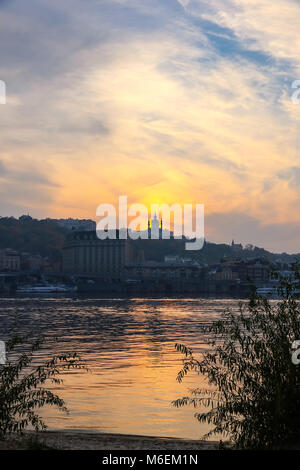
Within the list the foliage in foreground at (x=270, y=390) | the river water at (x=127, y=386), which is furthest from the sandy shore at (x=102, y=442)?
the foliage in foreground at (x=270, y=390)

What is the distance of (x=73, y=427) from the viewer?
61.2 feet

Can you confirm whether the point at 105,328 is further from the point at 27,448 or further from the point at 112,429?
the point at 27,448

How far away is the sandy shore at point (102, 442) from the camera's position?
14375mm

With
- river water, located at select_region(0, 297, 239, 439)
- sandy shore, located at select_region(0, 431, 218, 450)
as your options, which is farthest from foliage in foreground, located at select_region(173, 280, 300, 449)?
river water, located at select_region(0, 297, 239, 439)

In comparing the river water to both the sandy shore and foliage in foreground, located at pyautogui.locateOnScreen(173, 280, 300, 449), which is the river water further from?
foliage in foreground, located at pyautogui.locateOnScreen(173, 280, 300, 449)

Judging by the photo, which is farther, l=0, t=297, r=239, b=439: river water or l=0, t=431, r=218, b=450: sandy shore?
l=0, t=297, r=239, b=439: river water

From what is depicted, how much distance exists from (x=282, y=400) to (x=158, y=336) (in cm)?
4025

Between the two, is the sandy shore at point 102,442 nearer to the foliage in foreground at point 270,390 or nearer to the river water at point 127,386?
the river water at point 127,386

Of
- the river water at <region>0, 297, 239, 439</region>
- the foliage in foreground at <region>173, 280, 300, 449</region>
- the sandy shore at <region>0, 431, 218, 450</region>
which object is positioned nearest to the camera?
the foliage in foreground at <region>173, 280, 300, 449</region>

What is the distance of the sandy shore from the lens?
14375mm

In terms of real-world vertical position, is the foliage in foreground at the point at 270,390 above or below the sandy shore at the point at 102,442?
above

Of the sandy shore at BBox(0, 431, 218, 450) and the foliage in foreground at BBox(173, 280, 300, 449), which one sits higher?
the foliage in foreground at BBox(173, 280, 300, 449)

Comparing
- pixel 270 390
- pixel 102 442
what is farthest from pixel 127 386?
pixel 270 390
